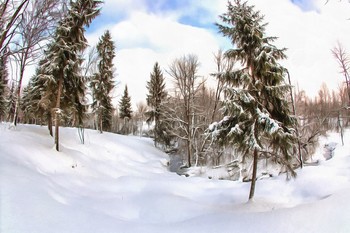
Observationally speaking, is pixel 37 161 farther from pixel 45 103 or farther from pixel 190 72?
pixel 190 72

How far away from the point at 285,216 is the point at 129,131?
1960 inches

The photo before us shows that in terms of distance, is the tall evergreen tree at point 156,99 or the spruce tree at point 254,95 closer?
the spruce tree at point 254,95

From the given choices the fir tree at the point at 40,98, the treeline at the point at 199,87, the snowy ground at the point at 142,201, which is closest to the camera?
the snowy ground at the point at 142,201

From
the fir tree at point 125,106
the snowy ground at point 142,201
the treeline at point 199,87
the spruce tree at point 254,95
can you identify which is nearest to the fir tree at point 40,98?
the treeline at point 199,87

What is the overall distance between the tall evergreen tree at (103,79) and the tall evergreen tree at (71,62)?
35.1 ft

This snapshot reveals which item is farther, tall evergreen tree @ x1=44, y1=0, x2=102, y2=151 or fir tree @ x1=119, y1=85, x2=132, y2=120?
fir tree @ x1=119, y1=85, x2=132, y2=120

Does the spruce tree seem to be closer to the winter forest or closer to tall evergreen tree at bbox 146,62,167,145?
the winter forest

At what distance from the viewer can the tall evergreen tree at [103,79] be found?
26.2 meters

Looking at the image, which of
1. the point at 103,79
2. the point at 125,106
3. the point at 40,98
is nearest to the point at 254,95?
the point at 40,98

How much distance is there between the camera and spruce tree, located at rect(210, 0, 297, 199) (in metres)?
8.25

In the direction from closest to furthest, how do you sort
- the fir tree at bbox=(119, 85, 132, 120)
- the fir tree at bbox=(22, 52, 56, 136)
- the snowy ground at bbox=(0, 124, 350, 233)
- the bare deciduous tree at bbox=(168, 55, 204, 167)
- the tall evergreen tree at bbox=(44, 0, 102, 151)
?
the snowy ground at bbox=(0, 124, 350, 233)
the tall evergreen tree at bbox=(44, 0, 102, 151)
the fir tree at bbox=(22, 52, 56, 136)
the bare deciduous tree at bbox=(168, 55, 204, 167)
the fir tree at bbox=(119, 85, 132, 120)

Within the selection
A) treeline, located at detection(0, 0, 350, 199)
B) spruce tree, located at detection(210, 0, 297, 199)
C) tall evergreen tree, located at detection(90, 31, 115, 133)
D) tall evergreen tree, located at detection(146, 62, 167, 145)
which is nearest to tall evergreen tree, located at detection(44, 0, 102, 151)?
treeline, located at detection(0, 0, 350, 199)

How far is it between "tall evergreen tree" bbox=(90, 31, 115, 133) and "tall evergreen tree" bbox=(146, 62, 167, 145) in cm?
559

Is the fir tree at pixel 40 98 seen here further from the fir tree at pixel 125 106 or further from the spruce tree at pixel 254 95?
the fir tree at pixel 125 106
